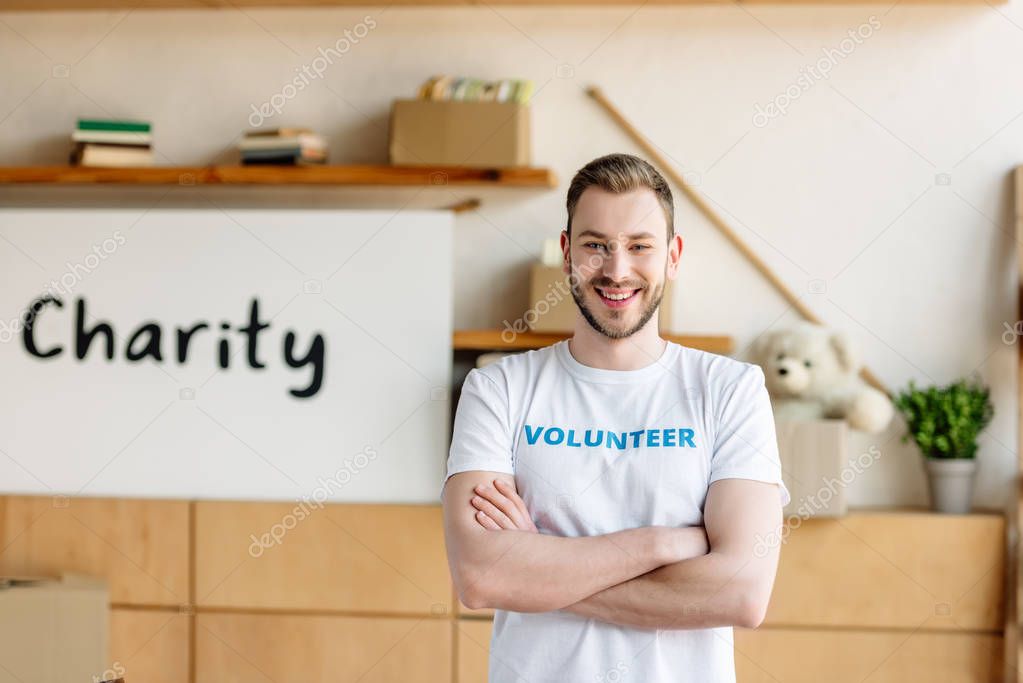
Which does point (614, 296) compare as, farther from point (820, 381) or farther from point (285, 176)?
point (285, 176)

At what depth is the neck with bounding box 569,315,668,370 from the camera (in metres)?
1.65

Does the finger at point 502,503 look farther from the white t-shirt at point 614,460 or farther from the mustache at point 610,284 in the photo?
the mustache at point 610,284

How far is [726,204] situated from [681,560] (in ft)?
5.73

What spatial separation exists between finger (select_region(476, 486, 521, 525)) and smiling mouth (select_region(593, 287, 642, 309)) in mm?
329

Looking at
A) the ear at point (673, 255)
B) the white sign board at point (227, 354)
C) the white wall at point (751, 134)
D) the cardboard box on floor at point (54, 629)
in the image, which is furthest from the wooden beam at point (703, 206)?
the cardboard box on floor at point (54, 629)

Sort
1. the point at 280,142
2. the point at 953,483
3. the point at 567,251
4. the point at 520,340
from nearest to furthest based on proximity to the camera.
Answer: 1. the point at 567,251
2. the point at 953,483
3. the point at 520,340
4. the point at 280,142

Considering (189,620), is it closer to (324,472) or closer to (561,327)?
(324,472)

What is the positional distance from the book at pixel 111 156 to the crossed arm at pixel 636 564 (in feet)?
6.62

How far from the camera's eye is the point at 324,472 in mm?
2943

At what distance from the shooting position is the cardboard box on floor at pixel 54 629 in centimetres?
282

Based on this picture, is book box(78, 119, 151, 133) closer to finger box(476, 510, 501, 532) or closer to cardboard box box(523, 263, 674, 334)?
cardboard box box(523, 263, 674, 334)

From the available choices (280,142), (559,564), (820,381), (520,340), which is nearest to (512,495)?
(559,564)

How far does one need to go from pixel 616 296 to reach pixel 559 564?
0.40 metres

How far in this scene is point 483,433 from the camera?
65.6 inches
